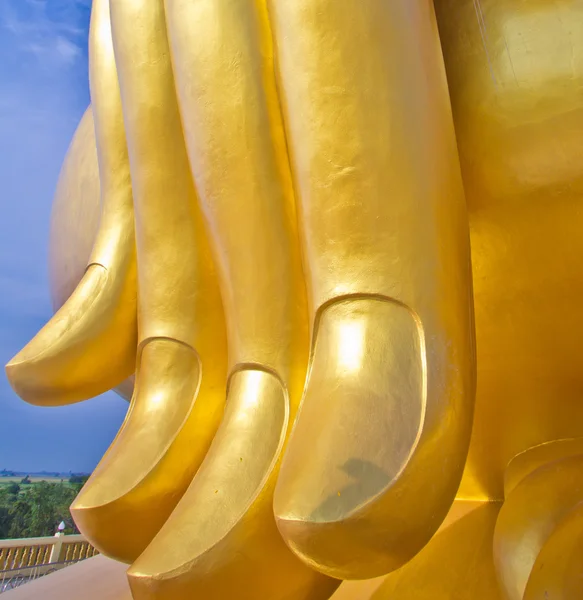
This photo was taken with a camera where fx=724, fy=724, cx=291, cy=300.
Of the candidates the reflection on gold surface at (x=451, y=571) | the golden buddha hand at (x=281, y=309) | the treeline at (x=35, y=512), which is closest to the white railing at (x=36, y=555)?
the treeline at (x=35, y=512)

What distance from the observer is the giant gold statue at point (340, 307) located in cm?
61

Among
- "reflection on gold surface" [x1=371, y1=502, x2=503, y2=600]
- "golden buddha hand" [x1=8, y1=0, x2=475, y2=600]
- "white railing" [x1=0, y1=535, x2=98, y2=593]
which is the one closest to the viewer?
"golden buddha hand" [x1=8, y1=0, x2=475, y2=600]

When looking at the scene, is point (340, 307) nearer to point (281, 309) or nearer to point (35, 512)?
point (281, 309)

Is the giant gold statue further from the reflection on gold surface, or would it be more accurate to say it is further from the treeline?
the treeline

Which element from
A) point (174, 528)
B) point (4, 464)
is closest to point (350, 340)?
point (174, 528)

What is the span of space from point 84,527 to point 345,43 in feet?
1.92

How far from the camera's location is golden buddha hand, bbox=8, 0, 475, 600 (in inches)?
23.1

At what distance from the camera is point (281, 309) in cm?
77

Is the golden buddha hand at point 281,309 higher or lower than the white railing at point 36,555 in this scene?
higher

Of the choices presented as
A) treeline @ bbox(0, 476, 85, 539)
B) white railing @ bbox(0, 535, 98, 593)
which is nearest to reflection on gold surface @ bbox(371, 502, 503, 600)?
white railing @ bbox(0, 535, 98, 593)

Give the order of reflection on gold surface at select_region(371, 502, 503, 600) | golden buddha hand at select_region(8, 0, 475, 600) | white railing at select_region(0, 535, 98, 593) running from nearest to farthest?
1. golden buddha hand at select_region(8, 0, 475, 600)
2. reflection on gold surface at select_region(371, 502, 503, 600)
3. white railing at select_region(0, 535, 98, 593)

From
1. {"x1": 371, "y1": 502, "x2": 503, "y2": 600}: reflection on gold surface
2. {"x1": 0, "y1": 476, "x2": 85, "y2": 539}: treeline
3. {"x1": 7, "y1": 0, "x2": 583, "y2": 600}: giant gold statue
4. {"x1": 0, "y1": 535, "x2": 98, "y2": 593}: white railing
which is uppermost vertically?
{"x1": 7, "y1": 0, "x2": 583, "y2": 600}: giant gold statue

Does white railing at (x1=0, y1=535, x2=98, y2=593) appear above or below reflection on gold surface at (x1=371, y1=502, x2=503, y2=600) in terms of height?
below

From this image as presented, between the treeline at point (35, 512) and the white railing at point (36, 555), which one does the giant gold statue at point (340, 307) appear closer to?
the white railing at point (36, 555)
